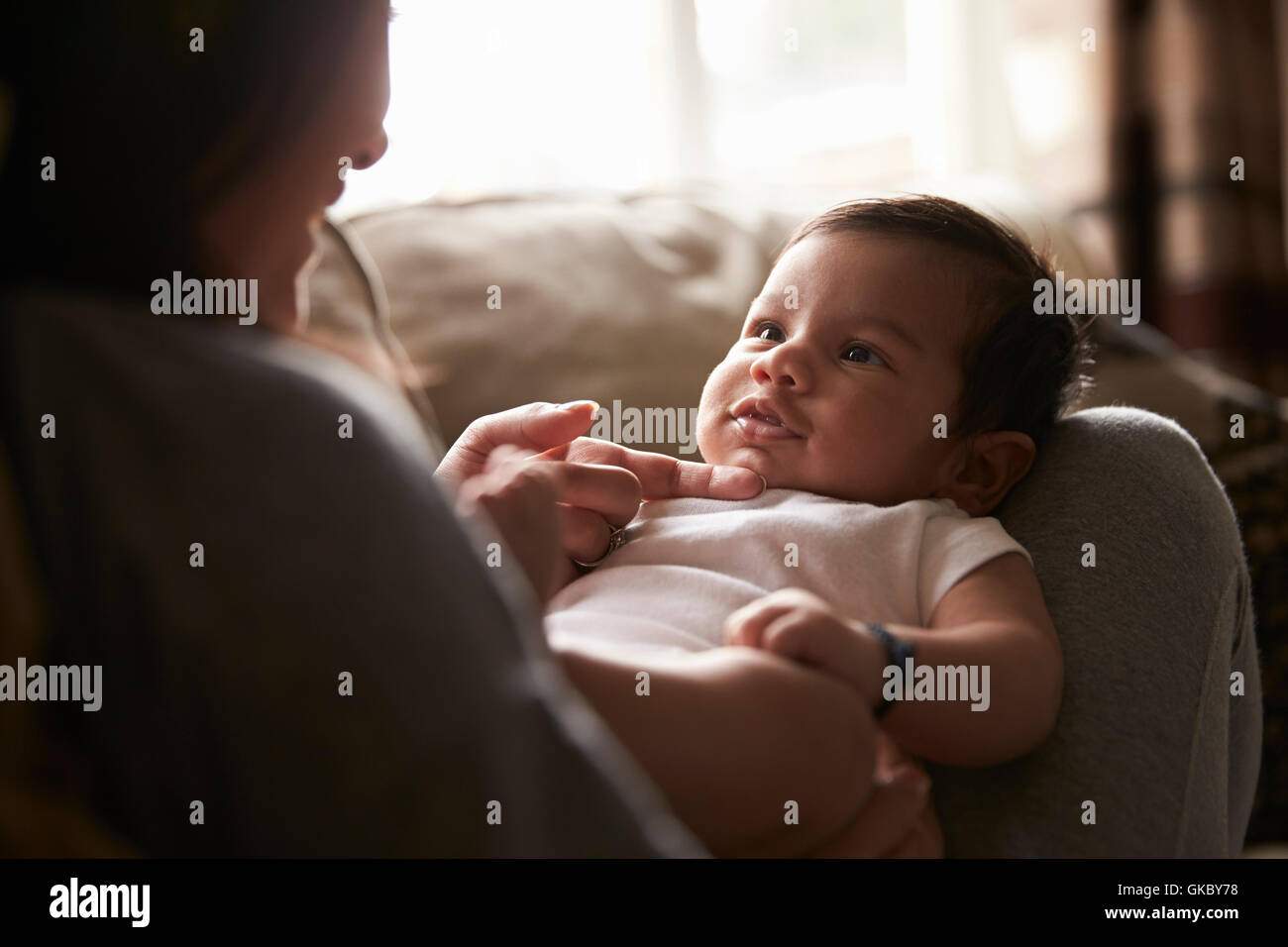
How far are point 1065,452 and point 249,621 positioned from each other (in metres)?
0.71

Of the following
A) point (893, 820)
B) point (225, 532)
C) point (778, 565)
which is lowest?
point (893, 820)

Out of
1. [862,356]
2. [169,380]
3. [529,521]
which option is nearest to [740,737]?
[529,521]

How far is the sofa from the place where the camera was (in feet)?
2.32

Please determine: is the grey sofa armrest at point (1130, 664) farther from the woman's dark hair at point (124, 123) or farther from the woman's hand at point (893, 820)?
the woman's dark hair at point (124, 123)

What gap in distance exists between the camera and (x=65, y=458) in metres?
0.37

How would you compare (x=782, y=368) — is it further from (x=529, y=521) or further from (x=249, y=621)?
(x=249, y=621)

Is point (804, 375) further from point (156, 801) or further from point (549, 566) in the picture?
point (156, 801)

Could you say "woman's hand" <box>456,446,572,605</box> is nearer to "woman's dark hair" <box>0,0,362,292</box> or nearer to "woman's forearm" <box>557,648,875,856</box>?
"woman's forearm" <box>557,648,875,856</box>

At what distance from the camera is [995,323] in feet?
2.98

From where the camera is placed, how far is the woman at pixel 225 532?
0.37 meters

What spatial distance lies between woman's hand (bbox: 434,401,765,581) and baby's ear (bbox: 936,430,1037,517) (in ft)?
0.59

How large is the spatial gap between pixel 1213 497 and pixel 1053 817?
0.33m

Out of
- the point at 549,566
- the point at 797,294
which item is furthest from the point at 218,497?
the point at 797,294

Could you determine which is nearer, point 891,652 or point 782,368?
point 891,652
